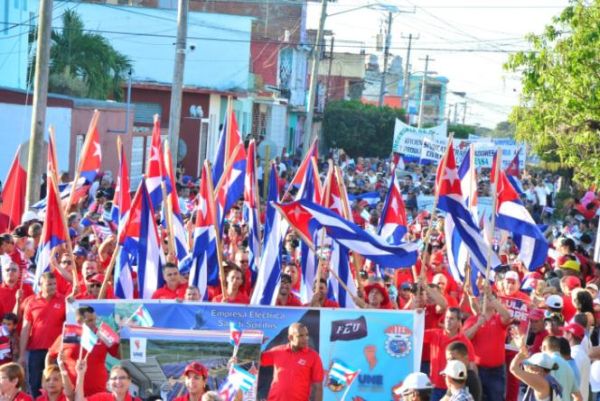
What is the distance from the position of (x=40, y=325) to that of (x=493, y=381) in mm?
3941

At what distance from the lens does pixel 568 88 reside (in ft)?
60.9

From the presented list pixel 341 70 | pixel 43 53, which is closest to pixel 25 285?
pixel 43 53

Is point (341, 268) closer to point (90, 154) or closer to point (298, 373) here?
point (298, 373)

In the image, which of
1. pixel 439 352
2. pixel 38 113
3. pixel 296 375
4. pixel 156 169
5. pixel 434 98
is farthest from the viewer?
pixel 434 98

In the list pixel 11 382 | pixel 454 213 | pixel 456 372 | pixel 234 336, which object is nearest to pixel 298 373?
pixel 234 336

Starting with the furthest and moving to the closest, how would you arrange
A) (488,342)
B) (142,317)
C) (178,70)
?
(178,70) < (488,342) < (142,317)

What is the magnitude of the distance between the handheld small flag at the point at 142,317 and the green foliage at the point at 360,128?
58923 mm

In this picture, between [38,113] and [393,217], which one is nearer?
[393,217]

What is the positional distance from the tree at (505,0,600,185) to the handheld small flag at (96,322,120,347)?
32.5 feet

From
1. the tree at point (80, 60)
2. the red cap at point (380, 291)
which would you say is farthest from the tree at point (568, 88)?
the tree at point (80, 60)

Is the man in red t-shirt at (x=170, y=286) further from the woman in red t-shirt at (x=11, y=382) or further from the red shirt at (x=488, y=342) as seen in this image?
the woman in red t-shirt at (x=11, y=382)

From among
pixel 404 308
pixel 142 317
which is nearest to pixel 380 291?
pixel 404 308

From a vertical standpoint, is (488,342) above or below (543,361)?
below

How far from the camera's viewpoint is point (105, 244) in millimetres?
14133
